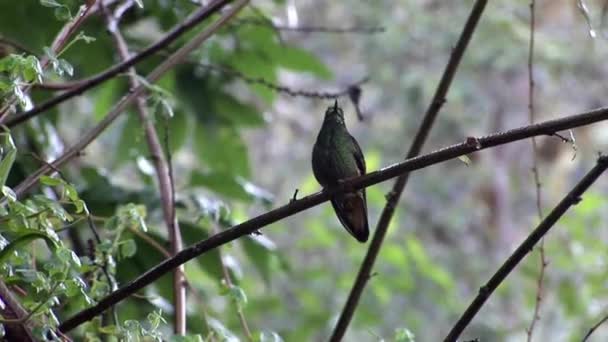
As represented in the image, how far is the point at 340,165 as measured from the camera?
1.88m

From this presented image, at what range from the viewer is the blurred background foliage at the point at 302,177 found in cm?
181

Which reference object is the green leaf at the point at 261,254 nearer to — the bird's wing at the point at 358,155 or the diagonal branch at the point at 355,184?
the bird's wing at the point at 358,155

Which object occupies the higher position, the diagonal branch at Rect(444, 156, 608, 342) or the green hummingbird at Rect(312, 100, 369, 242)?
the green hummingbird at Rect(312, 100, 369, 242)

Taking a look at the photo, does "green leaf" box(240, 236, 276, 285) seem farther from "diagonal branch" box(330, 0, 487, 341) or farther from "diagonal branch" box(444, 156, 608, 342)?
"diagonal branch" box(444, 156, 608, 342)

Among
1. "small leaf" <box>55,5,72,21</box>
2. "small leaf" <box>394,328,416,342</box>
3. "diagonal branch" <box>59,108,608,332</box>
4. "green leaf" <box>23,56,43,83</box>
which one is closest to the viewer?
"diagonal branch" <box>59,108,608,332</box>

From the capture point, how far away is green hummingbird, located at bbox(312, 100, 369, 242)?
187cm

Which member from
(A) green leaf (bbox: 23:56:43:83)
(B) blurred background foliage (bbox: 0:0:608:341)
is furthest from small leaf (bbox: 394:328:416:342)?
(A) green leaf (bbox: 23:56:43:83)

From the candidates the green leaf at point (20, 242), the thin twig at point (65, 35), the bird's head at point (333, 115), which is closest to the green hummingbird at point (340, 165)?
the bird's head at point (333, 115)

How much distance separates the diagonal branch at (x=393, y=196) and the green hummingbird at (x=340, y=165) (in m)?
0.04

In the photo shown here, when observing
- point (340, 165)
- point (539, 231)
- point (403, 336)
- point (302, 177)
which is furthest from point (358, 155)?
point (302, 177)

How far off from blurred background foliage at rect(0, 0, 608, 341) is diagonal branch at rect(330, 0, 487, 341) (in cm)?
12

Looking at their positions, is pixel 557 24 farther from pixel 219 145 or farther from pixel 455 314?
pixel 219 145

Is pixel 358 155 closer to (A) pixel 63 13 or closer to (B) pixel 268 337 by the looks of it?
(B) pixel 268 337

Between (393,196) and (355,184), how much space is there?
0.50 metres
